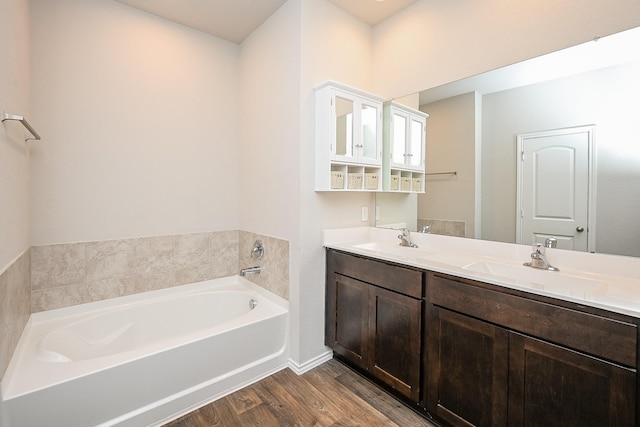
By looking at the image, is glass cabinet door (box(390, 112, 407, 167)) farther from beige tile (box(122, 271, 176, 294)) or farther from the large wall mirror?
beige tile (box(122, 271, 176, 294))

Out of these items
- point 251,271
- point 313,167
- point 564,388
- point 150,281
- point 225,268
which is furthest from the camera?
point 225,268

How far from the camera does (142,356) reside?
5.29 ft

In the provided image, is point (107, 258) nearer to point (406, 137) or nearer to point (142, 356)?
point (142, 356)

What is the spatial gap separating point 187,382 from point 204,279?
1049 mm

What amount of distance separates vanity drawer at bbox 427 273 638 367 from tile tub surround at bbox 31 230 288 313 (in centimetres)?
125

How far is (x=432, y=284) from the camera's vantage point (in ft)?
5.28

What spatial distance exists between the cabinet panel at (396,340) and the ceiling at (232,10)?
2140 millimetres

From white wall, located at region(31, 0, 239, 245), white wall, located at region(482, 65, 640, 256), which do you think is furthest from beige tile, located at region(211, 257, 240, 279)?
white wall, located at region(482, 65, 640, 256)

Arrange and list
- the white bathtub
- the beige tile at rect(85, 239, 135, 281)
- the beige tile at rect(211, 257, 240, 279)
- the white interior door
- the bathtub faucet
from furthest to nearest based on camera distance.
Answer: the beige tile at rect(211, 257, 240, 279), the bathtub faucet, the beige tile at rect(85, 239, 135, 281), the white interior door, the white bathtub

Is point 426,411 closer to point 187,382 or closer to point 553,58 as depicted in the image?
point 187,382

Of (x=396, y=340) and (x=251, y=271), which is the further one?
(x=251, y=271)

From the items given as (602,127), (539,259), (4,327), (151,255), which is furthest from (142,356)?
(602,127)

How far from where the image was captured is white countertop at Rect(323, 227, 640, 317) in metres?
1.17

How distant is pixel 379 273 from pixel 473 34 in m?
1.68
